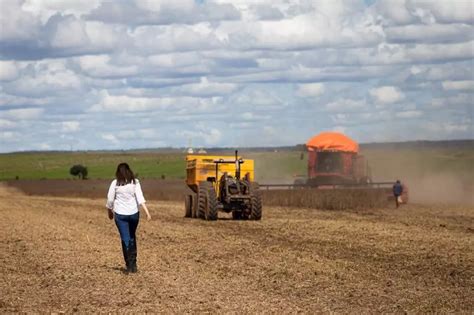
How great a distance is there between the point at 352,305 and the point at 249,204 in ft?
65.1

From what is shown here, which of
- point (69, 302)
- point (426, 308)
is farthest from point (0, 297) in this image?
point (426, 308)

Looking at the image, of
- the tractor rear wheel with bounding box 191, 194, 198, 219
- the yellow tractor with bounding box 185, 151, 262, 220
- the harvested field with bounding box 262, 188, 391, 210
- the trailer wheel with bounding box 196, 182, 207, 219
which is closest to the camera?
the yellow tractor with bounding box 185, 151, 262, 220

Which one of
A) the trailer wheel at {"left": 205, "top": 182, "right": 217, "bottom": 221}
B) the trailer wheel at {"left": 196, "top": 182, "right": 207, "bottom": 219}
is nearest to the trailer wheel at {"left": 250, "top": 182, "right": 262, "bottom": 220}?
the trailer wheel at {"left": 205, "top": 182, "right": 217, "bottom": 221}

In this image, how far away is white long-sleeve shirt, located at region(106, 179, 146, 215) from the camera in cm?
1802

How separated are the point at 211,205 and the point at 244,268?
14989 millimetres

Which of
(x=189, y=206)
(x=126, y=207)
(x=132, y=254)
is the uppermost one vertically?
(x=126, y=207)

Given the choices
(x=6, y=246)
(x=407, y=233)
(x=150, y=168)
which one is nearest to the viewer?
(x=6, y=246)

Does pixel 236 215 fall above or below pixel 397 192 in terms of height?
below

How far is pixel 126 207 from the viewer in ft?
59.2

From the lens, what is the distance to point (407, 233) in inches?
1088

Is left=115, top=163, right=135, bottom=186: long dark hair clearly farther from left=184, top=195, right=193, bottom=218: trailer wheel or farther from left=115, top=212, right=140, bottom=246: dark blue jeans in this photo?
left=184, top=195, right=193, bottom=218: trailer wheel

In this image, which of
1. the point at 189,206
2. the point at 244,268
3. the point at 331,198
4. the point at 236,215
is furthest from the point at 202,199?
the point at 244,268

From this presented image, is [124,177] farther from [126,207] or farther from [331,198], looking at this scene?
[331,198]

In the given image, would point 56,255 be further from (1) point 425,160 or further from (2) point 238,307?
(1) point 425,160
